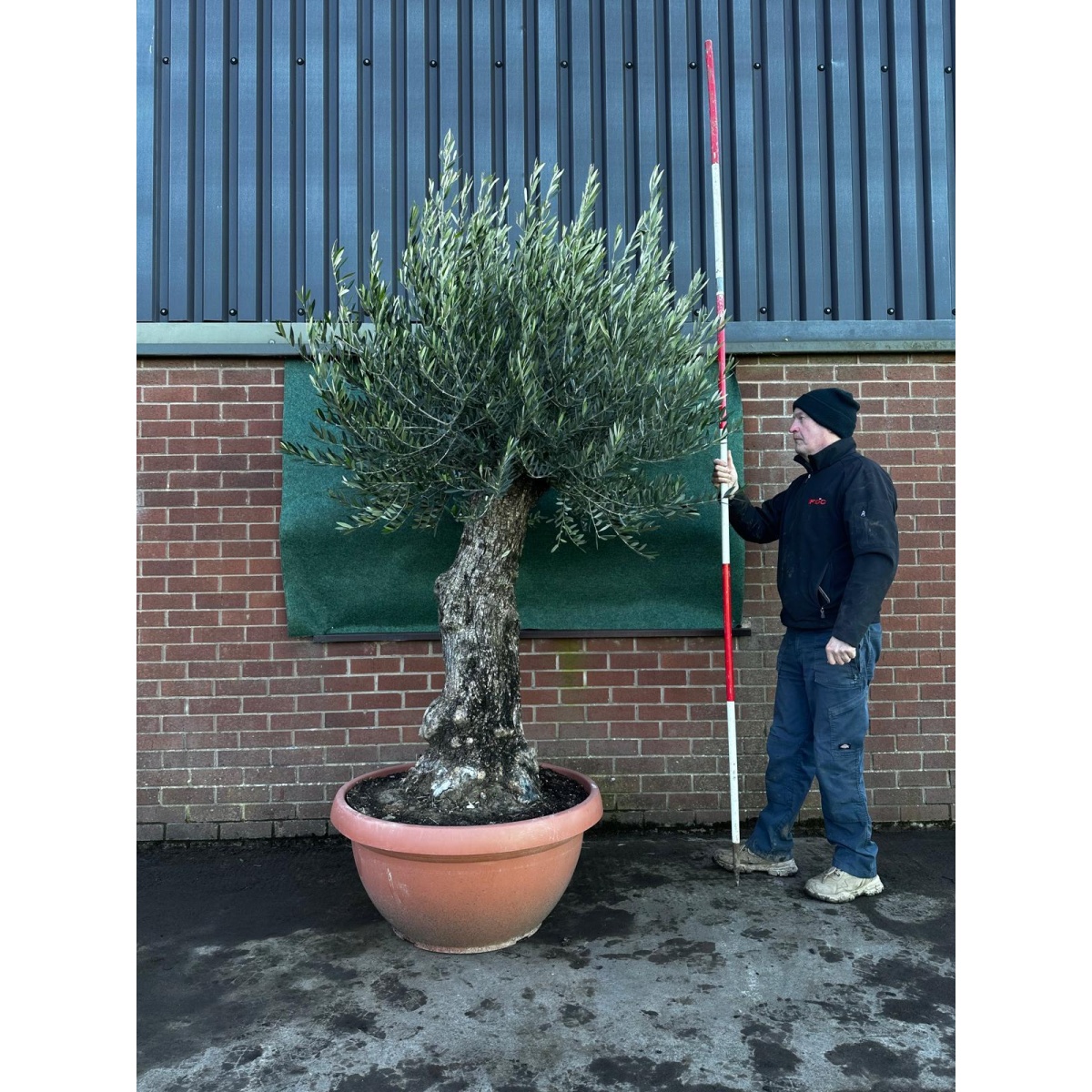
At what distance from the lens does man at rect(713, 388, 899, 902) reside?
355 cm

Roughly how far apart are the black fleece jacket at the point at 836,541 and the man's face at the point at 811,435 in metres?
0.04

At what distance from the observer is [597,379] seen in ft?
10.3

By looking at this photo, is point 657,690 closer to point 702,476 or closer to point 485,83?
point 702,476

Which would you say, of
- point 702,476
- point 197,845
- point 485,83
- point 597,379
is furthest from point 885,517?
point 197,845

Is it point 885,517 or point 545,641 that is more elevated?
point 885,517

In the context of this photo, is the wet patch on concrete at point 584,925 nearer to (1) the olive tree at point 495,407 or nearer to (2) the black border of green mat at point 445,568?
(1) the olive tree at point 495,407

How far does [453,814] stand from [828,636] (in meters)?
1.81

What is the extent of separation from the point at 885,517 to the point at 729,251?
6.14 ft

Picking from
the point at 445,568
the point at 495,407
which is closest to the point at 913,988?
the point at 495,407

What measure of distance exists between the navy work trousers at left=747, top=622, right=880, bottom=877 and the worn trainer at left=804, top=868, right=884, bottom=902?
0.10ft

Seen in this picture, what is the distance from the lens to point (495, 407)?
3074 mm

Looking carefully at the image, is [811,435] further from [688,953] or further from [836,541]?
[688,953]

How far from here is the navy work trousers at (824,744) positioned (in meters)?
3.64

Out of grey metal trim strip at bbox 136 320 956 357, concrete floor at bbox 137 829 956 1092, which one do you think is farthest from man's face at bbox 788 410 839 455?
concrete floor at bbox 137 829 956 1092
